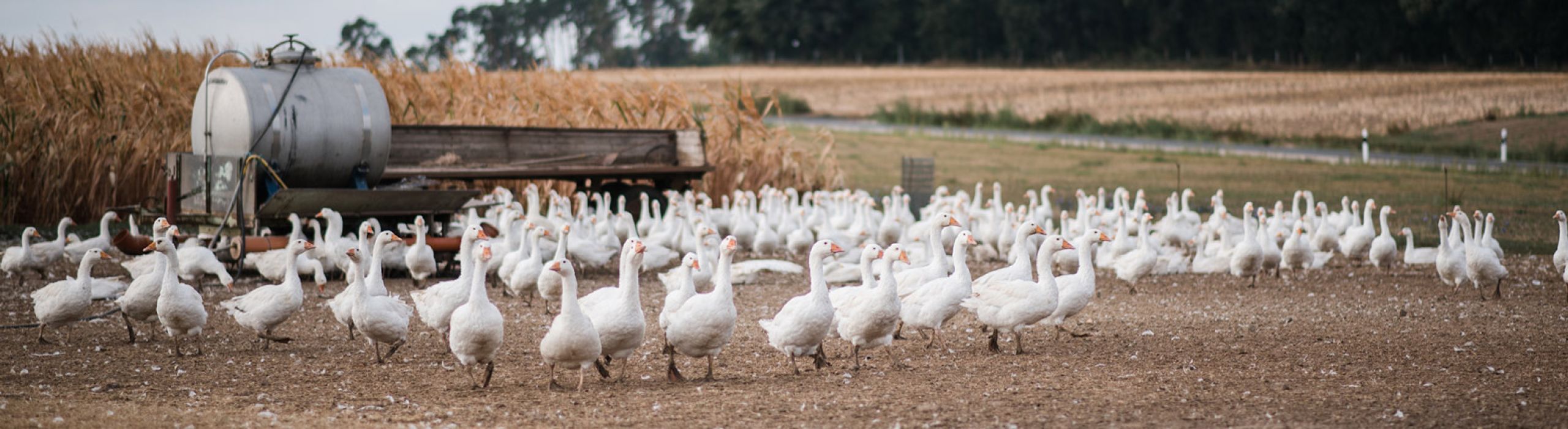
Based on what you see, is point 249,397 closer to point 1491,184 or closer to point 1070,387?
point 1070,387

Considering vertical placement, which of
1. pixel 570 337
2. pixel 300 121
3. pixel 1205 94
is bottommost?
pixel 570 337

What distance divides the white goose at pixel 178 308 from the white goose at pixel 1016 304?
5514 millimetres

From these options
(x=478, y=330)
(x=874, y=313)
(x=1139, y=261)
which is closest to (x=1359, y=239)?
(x=1139, y=261)

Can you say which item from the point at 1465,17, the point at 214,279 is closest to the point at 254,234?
the point at 214,279

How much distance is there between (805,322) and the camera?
29.1 ft

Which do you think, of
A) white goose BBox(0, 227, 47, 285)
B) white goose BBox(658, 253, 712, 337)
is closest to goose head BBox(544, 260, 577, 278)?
white goose BBox(658, 253, 712, 337)

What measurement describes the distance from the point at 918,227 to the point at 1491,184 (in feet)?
42.5

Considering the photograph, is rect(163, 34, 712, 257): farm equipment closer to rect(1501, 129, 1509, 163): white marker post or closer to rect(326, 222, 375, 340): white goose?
rect(326, 222, 375, 340): white goose

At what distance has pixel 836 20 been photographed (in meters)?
81.6

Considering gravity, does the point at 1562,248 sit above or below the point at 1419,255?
above

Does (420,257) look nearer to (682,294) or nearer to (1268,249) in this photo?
(682,294)

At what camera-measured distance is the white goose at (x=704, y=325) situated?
338 inches

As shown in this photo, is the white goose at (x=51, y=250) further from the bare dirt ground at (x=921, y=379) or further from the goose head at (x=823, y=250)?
the goose head at (x=823, y=250)

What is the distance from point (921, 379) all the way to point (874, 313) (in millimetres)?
678
